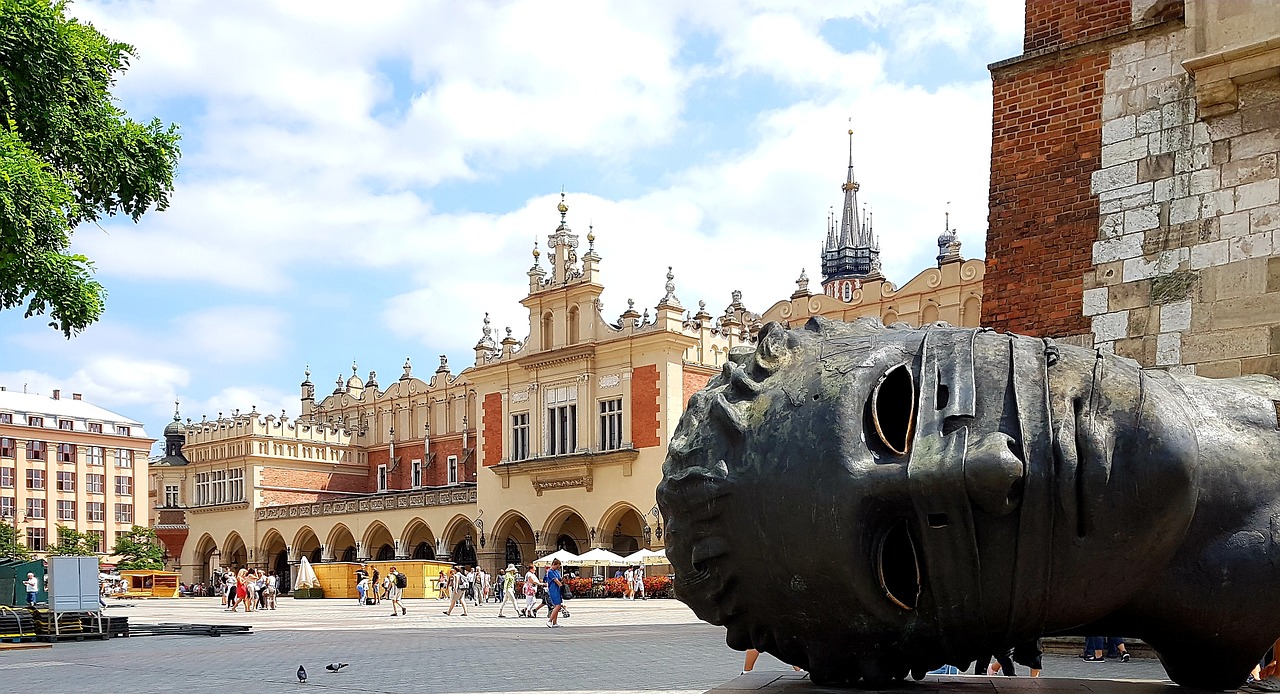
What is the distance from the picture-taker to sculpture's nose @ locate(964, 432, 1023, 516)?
106 inches

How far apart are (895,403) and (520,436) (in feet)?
134

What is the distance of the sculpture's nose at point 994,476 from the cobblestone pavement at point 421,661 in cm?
664

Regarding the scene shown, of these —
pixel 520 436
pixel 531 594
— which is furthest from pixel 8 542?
pixel 531 594

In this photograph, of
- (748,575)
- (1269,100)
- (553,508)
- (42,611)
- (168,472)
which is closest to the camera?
(748,575)

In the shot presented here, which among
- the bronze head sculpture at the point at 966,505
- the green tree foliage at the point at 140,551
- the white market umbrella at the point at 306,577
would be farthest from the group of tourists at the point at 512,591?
the green tree foliage at the point at 140,551

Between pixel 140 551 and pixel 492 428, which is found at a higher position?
pixel 492 428

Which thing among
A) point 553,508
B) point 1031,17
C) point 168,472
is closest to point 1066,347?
point 1031,17

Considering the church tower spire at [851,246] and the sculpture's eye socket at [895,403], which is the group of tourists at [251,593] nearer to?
the sculpture's eye socket at [895,403]

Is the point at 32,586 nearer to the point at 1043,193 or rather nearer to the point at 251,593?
the point at 251,593

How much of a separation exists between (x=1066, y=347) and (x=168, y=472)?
61.9 metres

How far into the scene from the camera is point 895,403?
122 inches

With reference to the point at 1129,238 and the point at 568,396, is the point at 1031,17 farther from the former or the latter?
the point at 568,396

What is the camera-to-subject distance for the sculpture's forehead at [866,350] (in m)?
3.05

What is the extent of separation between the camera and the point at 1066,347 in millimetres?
3115
